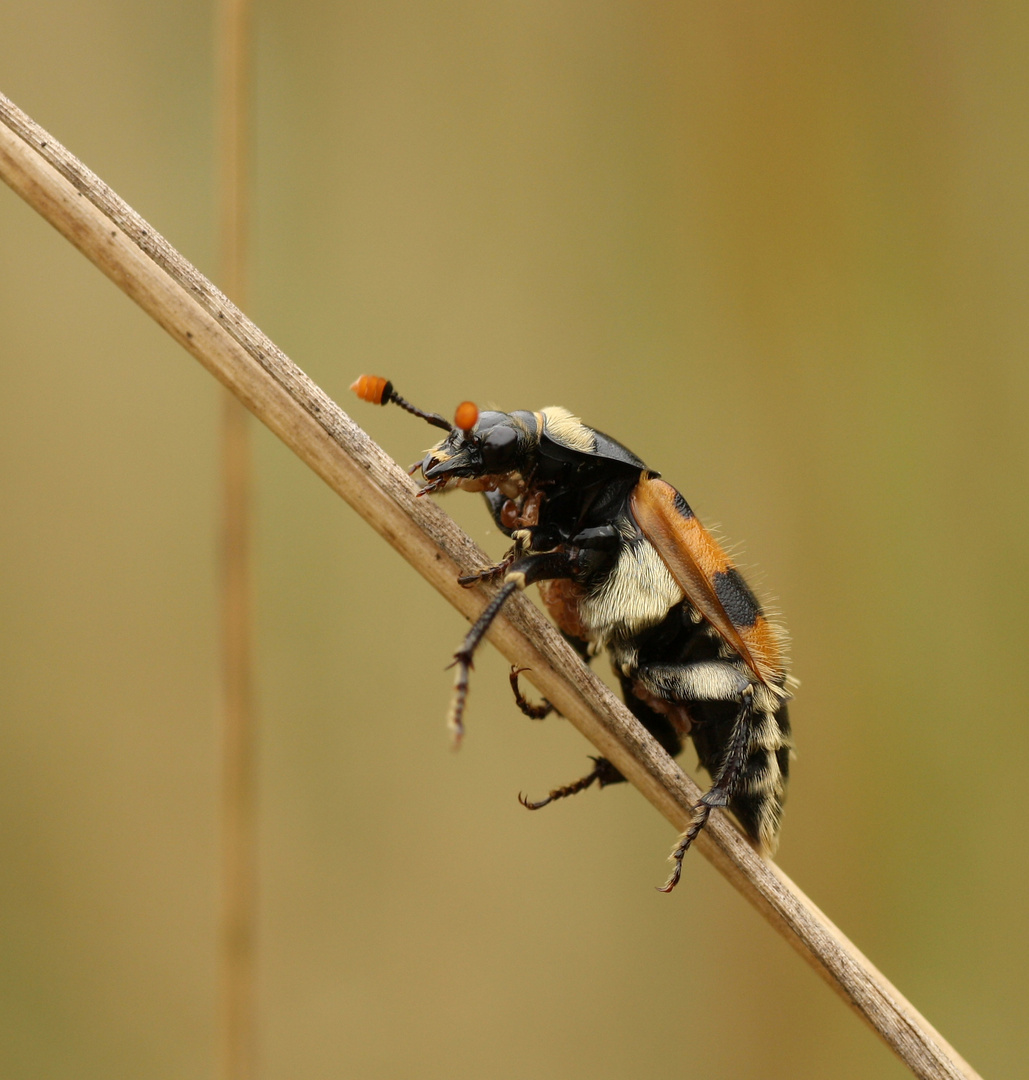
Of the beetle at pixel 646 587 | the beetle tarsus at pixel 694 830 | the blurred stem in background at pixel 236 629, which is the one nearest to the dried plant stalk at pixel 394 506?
the beetle tarsus at pixel 694 830

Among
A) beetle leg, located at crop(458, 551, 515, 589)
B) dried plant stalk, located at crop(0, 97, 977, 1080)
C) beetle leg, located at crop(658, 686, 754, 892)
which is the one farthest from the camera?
beetle leg, located at crop(658, 686, 754, 892)

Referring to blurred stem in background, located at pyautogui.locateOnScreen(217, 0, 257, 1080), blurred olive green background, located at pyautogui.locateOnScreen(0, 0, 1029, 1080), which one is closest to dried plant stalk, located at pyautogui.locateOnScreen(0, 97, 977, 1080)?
blurred stem in background, located at pyautogui.locateOnScreen(217, 0, 257, 1080)

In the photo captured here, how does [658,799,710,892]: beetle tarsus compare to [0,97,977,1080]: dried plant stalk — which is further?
[658,799,710,892]: beetle tarsus

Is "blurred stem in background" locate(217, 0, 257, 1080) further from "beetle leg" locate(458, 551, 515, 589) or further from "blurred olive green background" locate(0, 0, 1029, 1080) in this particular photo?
"blurred olive green background" locate(0, 0, 1029, 1080)

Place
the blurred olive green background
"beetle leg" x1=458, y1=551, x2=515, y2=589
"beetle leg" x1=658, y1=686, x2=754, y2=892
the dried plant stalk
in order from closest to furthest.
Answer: the dried plant stalk, "beetle leg" x1=458, y1=551, x2=515, y2=589, "beetle leg" x1=658, y1=686, x2=754, y2=892, the blurred olive green background

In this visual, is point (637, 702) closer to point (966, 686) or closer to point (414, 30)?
point (966, 686)

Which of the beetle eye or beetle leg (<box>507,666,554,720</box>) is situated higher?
the beetle eye

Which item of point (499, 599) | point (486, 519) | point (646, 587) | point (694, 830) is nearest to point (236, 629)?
point (499, 599)

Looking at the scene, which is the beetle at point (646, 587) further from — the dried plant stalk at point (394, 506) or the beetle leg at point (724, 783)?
the dried plant stalk at point (394, 506)
